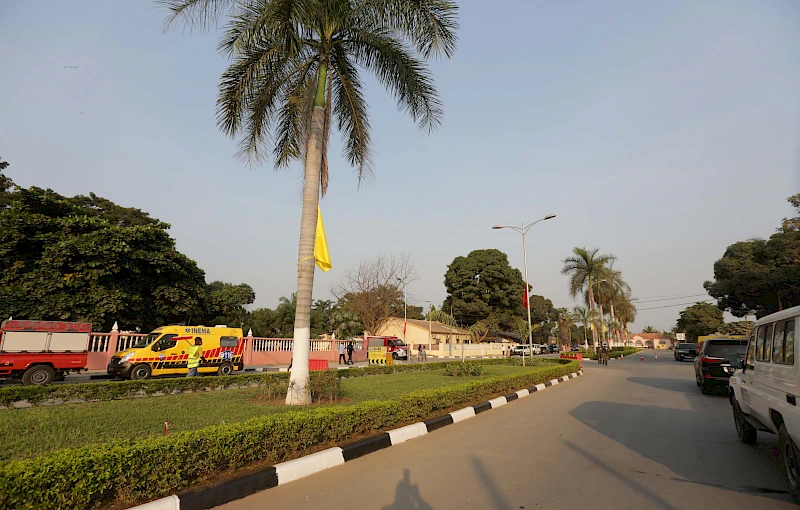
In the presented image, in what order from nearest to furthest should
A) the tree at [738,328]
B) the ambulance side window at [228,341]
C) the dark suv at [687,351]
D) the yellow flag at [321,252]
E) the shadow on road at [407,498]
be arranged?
the shadow on road at [407,498]
the yellow flag at [321,252]
the ambulance side window at [228,341]
the dark suv at [687,351]
the tree at [738,328]

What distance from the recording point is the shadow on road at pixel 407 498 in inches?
159

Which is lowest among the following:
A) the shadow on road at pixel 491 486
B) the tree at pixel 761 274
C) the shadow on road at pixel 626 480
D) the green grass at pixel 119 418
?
the shadow on road at pixel 626 480

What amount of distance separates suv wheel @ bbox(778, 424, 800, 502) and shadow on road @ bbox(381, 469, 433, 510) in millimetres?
3540

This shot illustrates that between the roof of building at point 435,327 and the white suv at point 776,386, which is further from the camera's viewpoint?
the roof of building at point 435,327

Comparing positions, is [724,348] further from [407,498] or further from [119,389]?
[119,389]

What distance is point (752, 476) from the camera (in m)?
5.00

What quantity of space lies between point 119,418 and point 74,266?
58.4ft

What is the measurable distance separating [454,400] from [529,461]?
4.01 metres

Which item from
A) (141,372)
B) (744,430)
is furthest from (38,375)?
(744,430)

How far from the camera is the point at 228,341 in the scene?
17.8 m

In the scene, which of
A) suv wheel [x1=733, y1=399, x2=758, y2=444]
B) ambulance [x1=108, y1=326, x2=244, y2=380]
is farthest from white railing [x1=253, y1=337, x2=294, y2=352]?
suv wheel [x1=733, y1=399, x2=758, y2=444]

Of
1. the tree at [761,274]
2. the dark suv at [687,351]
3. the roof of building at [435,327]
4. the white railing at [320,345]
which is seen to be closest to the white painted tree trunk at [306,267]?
the white railing at [320,345]

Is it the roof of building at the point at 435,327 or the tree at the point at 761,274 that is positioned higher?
the tree at the point at 761,274

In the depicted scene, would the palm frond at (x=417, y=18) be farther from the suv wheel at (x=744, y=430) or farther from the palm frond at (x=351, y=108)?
the suv wheel at (x=744, y=430)
